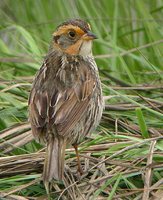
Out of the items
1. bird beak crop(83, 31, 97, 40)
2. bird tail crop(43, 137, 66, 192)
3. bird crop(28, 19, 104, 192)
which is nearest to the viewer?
bird tail crop(43, 137, 66, 192)

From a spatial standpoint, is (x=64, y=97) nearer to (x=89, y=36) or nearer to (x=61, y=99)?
(x=61, y=99)

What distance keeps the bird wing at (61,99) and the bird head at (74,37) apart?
16cm

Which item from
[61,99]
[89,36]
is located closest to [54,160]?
[61,99]

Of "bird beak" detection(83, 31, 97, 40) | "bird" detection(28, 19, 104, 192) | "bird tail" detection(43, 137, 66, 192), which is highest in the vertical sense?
"bird beak" detection(83, 31, 97, 40)

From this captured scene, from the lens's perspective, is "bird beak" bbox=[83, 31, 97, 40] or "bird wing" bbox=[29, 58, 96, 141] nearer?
"bird wing" bbox=[29, 58, 96, 141]

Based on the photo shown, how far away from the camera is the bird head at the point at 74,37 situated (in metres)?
6.12

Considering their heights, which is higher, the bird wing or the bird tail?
the bird wing

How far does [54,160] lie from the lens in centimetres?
536

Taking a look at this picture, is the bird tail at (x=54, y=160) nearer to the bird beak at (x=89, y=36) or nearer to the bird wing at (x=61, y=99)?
the bird wing at (x=61, y=99)

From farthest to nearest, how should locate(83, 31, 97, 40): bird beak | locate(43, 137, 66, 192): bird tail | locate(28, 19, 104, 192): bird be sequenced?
1. locate(83, 31, 97, 40): bird beak
2. locate(28, 19, 104, 192): bird
3. locate(43, 137, 66, 192): bird tail

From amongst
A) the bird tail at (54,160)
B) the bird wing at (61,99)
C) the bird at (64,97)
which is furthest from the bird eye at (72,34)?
the bird tail at (54,160)

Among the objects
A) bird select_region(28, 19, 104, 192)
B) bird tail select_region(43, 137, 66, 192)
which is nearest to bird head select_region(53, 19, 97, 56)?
bird select_region(28, 19, 104, 192)

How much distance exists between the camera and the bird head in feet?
20.1

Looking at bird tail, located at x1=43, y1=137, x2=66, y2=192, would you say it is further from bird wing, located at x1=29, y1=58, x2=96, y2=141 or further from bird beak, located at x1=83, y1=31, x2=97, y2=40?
bird beak, located at x1=83, y1=31, x2=97, y2=40
